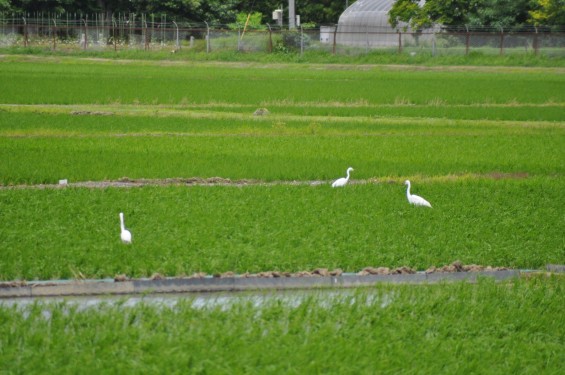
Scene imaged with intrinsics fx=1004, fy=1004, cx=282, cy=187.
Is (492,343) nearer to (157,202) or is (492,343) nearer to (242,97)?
(157,202)

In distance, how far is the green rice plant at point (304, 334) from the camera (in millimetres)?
7695

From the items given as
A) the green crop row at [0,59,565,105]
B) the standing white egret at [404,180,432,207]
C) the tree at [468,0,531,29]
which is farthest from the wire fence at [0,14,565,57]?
the standing white egret at [404,180,432,207]

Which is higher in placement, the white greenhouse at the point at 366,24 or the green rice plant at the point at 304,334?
the white greenhouse at the point at 366,24

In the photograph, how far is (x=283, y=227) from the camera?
13.0 meters

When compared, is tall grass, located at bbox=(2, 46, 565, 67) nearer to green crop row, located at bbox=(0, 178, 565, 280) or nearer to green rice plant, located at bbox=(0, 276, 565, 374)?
green crop row, located at bbox=(0, 178, 565, 280)

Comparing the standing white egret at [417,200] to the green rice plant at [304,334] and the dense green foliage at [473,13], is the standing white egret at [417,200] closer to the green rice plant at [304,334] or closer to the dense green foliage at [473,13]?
the green rice plant at [304,334]

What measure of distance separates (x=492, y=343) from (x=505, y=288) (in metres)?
1.85

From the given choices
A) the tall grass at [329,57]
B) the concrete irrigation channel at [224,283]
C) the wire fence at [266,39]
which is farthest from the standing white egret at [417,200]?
the wire fence at [266,39]

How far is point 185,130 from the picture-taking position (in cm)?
2514

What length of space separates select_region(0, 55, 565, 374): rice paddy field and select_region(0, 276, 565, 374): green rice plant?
0.02 metres

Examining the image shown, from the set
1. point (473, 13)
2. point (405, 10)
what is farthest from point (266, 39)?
point (473, 13)

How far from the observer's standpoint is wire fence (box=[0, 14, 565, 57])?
59.4 meters

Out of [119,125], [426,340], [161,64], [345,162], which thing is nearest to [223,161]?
[345,162]

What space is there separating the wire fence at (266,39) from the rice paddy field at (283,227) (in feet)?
93.2
